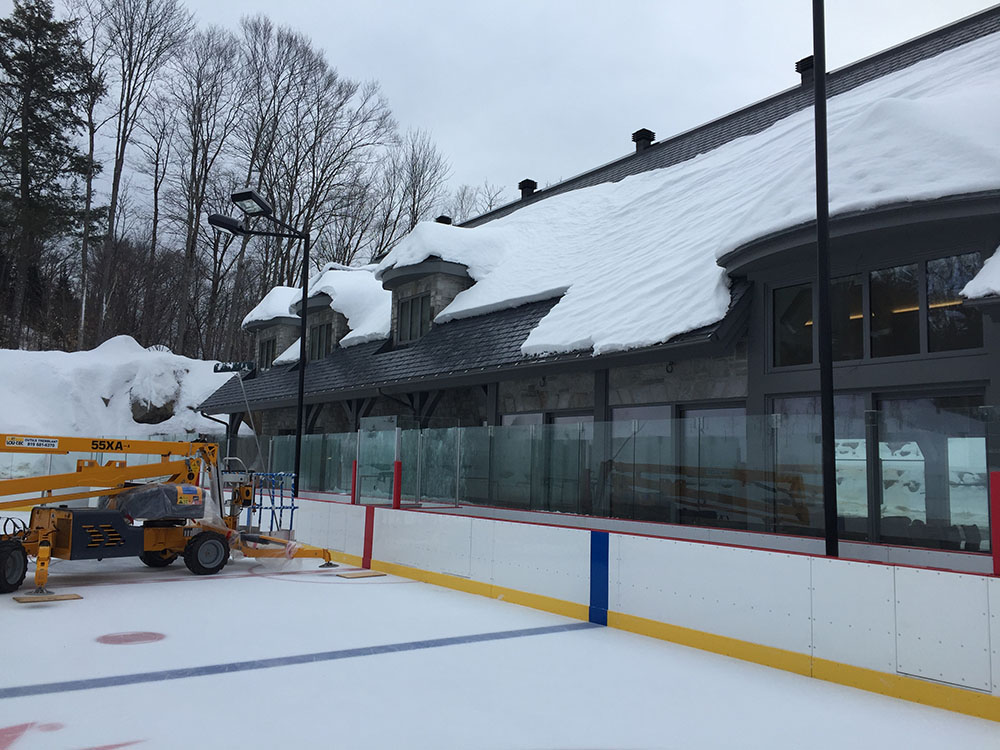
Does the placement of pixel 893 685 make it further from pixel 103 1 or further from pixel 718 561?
pixel 103 1

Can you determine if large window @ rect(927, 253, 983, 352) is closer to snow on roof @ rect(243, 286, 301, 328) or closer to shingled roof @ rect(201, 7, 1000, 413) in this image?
shingled roof @ rect(201, 7, 1000, 413)

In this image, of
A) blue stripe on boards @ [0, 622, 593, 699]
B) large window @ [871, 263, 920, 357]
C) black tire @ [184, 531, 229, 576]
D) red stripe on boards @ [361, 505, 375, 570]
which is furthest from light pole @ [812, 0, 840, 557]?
black tire @ [184, 531, 229, 576]

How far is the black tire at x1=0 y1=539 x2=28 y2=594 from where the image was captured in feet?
32.2

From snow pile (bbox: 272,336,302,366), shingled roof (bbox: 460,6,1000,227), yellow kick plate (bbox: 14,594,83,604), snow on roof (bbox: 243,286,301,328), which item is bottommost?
yellow kick plate (bbox: 14,594,83,604)

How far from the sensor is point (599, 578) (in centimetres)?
889

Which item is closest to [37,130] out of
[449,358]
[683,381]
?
[449,358]

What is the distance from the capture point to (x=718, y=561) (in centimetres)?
762

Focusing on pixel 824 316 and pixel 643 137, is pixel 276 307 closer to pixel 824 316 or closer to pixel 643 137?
pixel 643 137

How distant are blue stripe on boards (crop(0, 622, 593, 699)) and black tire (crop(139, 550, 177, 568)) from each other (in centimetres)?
669

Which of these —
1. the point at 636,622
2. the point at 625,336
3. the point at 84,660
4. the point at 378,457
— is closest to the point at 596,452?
the point at 625,336

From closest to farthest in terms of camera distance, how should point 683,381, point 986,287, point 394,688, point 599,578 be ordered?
point 394,688 < point 986,287 < point 599,578 < point 683,381

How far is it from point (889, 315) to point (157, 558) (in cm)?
1162

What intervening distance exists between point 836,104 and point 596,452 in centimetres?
908

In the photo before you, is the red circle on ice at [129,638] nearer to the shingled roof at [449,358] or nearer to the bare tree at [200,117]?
the shingled roof at [449,358]
